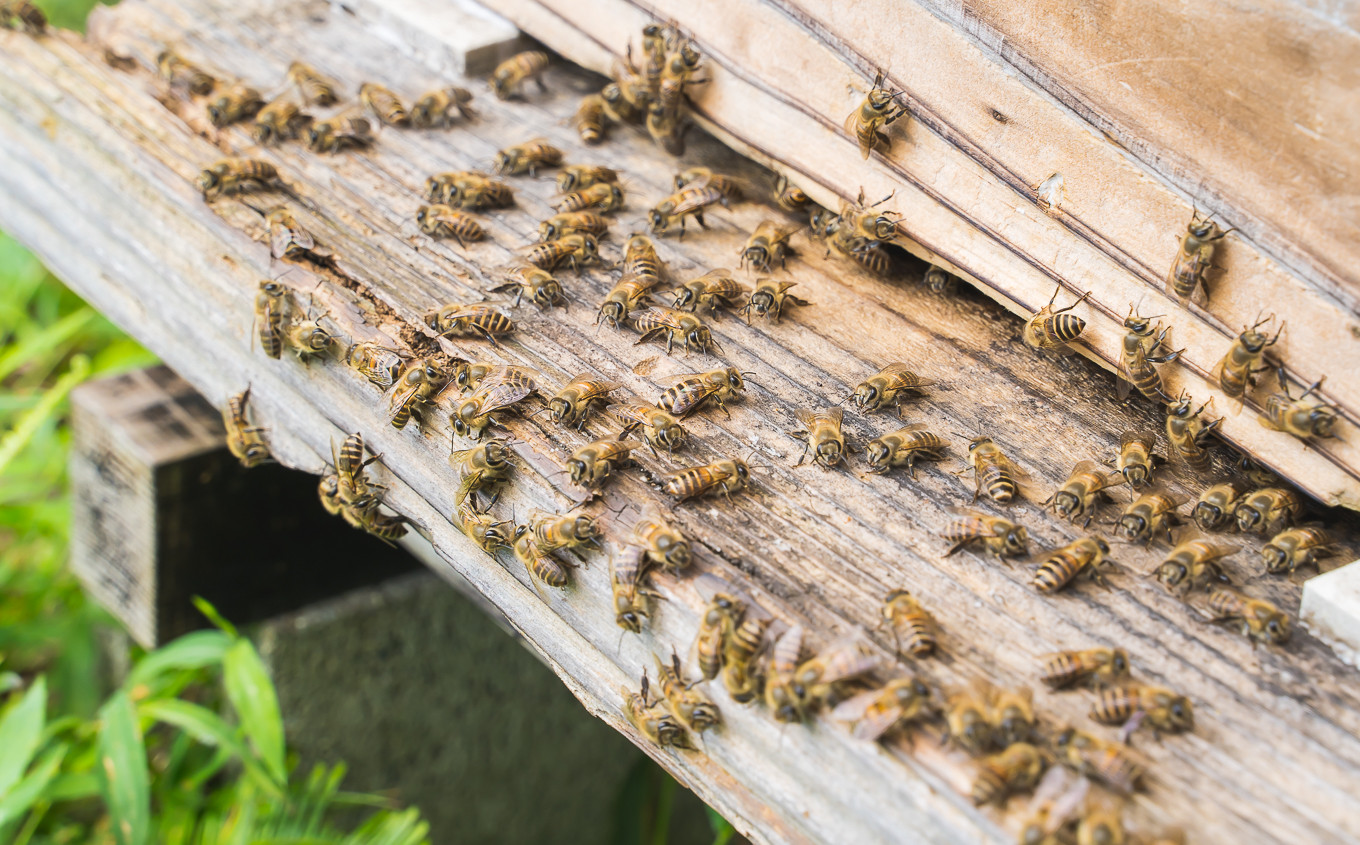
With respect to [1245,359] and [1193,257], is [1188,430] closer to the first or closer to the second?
[1245,359]

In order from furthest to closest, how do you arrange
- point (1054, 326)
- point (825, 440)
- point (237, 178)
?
point (237, 178)
point (1054, 326)
point (825, 440)

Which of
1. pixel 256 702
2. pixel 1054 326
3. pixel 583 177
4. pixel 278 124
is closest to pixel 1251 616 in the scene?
pixel 1054 326

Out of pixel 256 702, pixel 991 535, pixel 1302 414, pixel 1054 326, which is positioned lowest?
pixel 256 702

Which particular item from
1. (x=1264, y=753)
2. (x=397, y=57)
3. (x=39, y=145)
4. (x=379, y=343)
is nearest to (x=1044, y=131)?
(x=1264, y=753)

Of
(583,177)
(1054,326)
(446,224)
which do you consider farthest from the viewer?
(583,177)

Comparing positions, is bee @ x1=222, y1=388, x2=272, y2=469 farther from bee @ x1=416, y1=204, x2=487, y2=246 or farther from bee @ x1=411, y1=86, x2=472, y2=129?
bee @ x1=411, y1=86, x2=472, y2=129

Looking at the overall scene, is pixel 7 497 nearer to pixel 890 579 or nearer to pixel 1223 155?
pixel 890 579

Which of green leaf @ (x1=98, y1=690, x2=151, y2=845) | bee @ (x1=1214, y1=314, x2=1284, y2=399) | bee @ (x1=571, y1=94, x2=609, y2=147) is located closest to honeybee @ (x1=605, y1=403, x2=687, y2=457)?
bee @ (x1=1214, y1=314, x2=1284, y2=399)
